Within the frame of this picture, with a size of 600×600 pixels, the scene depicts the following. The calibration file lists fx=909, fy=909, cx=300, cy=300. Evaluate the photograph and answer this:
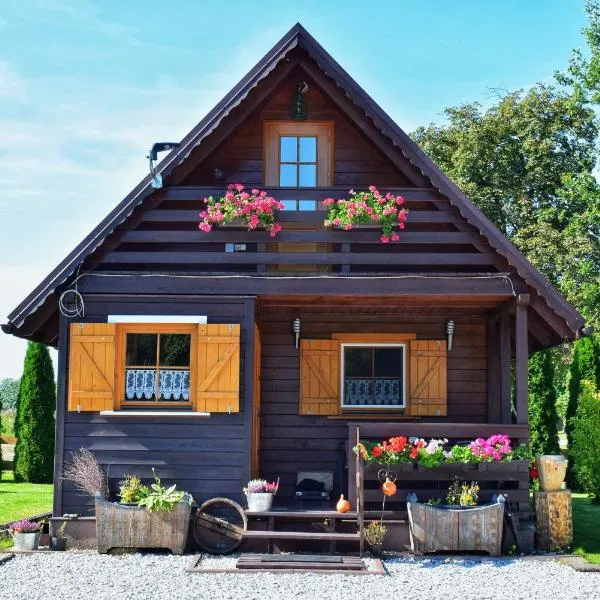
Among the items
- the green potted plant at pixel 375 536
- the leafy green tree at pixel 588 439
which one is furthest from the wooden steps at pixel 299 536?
the leafy green tree at pixel 588 439

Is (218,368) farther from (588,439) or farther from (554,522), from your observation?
(588,439)

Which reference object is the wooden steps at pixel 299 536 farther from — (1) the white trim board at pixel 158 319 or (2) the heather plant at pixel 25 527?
(1) the white trim board at pixel 158 319

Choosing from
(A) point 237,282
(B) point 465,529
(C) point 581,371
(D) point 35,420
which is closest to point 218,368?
(A) point 237,282

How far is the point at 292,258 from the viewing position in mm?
11578

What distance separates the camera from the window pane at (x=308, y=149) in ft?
41.3

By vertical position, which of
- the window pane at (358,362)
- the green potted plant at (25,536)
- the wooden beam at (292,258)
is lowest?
the green potted plant at (25,536)

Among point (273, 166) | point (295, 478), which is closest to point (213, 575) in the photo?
point (295, 478)

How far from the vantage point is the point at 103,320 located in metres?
11.6

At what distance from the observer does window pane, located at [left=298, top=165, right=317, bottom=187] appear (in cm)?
1258

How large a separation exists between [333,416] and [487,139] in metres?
15.3

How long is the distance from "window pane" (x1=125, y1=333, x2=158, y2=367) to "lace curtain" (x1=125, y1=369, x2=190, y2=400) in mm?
197

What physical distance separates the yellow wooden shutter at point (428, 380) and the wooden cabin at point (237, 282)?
2.65 ft

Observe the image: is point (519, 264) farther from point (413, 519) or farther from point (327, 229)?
point (413, 519)

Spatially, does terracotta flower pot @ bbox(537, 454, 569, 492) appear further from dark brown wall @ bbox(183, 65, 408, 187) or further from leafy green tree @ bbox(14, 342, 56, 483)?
leafy green tree @ bbox(14, 342, 56, 483)
